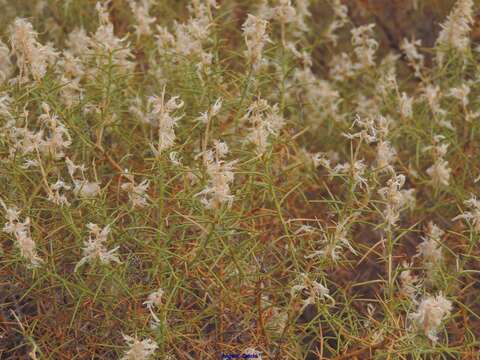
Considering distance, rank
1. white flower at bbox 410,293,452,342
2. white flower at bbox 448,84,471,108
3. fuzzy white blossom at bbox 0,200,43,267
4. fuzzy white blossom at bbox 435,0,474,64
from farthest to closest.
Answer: fuzzy white blossom at bbox 435,0,474,64 < white flower at bbox 448,84,471,108 < fuzzy white blossom at bbox 0,200,43,267 < white flower at bbox 410,293,452,342

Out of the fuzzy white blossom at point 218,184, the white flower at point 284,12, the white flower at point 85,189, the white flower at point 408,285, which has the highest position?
the white flower at point 284,12

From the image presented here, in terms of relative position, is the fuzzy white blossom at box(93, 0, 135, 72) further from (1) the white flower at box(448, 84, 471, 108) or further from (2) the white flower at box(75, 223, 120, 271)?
(1) the white flower at box(448, 84, 471, 108)

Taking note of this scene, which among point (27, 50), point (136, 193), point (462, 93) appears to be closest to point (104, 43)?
point (27, 50)

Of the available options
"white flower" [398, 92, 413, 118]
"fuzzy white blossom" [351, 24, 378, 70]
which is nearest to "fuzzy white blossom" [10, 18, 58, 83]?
"white flower" [398, 92, 413, 118]

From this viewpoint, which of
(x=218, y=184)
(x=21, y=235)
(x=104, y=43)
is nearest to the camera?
(x=218, y=184)

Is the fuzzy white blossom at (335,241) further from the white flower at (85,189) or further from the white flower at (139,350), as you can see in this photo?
the white flower at (85,189)

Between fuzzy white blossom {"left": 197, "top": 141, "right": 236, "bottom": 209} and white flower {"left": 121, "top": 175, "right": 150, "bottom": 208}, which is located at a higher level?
fuzzy white blossom {"left": 197, "top": 141, "right": 236, "bottom": 209}

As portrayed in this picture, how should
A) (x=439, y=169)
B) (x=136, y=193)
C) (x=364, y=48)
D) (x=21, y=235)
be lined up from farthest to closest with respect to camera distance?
(x=364, y=48), (x=439, y=169), (x=136, y=193), (x=21, y=235)

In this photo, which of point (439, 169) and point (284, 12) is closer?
point (439, 169)

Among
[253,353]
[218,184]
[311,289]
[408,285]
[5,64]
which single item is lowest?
[253,353]

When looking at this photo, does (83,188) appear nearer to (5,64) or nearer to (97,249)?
(97,249)

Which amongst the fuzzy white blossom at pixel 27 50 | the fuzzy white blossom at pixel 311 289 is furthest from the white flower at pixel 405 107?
the fuzzy white blossom at pixel 27 50

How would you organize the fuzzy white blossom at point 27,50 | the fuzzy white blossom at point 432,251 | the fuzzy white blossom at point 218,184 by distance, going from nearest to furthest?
1. the fuzzy white blossom at point 218,184
2. the fuzzy white blossom at point 27,50
3. the fuzzy white blossom at point 432,251
